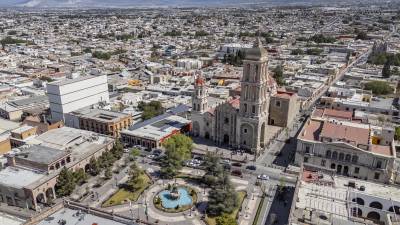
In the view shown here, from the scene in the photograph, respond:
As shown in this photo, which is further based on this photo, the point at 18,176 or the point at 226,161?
the point at 226,161

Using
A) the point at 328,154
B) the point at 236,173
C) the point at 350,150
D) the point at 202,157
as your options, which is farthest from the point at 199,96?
the point at 350,150

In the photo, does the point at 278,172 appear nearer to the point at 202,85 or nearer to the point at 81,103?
the point at 202,85

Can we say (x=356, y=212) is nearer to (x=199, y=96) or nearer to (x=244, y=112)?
(x=244, y=112)

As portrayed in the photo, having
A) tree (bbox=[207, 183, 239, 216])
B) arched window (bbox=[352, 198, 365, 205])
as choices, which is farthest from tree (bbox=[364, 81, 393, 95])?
tree (bbox=[207, 183, 239, 216])

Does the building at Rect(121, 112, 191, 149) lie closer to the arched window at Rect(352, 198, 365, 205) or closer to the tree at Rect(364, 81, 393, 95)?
the arched window at Rect(352, 198, 365, 205)

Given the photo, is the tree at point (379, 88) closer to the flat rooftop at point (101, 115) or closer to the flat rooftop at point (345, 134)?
the flat rooftop at point (345, 134)

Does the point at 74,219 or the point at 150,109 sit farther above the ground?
the point at 74,219
